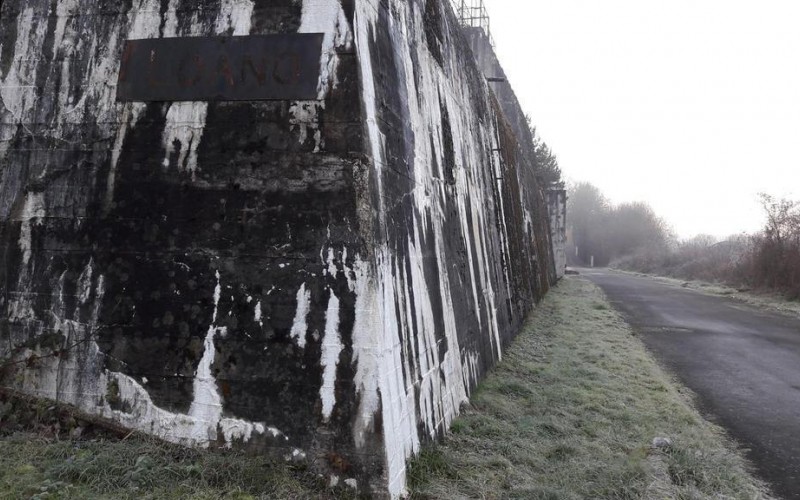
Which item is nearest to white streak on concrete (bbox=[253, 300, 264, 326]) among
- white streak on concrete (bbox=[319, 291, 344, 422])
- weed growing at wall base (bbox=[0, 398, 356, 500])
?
white streak on concrete (bbox=[319, 291, 344, 422])

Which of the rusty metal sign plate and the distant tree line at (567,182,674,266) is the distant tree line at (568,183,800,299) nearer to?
the distant tree line at (567,182,674,266)

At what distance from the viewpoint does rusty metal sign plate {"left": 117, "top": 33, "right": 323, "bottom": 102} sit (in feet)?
13.3

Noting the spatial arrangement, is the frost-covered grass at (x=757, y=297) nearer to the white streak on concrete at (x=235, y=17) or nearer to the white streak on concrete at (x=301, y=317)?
the white streak on concrete at (x=301, y=317)

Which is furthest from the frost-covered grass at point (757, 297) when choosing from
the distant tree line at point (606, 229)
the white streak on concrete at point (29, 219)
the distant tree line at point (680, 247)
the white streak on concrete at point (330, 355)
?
the distant tree line at point (606, 229)

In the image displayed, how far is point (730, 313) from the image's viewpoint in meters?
16.4

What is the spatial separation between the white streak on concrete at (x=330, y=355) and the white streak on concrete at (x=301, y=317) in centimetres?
14

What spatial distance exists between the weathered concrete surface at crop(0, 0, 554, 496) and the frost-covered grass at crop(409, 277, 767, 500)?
1.42 ft

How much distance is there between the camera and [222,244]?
400 centimetres

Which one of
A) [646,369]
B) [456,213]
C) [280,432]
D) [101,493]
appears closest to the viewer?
[101,493]

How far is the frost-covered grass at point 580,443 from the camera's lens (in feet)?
13.4

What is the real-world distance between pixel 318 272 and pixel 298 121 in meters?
1.05

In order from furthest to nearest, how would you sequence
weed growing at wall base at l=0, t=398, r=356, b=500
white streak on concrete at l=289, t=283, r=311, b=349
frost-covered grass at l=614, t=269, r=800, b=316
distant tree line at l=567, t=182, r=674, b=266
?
distant tree line at l=567, t=182, r=674, b=266, frost-covered grass at l=614, t=269, r=800, b=316, white streak on concrete at l=289, t=283, r=311, b=349, weed growing at wall base at l=0, t=398, r=356, b=500

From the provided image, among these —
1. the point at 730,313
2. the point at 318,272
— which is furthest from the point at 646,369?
the point at 730,313

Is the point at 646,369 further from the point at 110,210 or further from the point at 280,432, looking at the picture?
the point at 110,210
